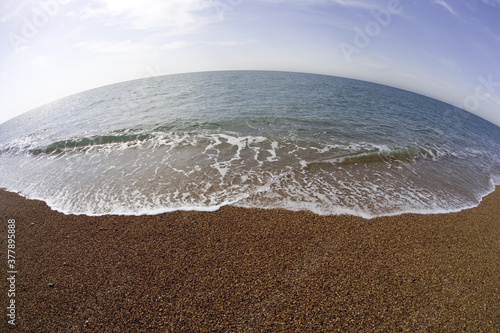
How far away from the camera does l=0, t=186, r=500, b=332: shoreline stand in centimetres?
445

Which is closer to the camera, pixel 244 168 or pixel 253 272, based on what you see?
pixel 253 272

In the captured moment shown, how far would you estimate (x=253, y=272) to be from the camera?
17.8ft

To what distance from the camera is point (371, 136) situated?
59.1 feet

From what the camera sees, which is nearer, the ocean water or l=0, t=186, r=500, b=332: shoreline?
l=0, t=186, r=500, b=332: shoreline

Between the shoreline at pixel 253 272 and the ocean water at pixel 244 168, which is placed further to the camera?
the ocean water at pixel 244 168

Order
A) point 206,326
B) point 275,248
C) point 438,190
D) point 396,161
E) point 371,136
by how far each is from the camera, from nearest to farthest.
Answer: point 206,326, point 275,248, point 438,190, point 396,161, point 371,136

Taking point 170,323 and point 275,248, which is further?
point 275,248

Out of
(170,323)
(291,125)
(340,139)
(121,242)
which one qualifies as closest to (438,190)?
(340,139)

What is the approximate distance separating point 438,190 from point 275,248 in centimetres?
1038

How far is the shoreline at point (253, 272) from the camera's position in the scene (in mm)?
4449

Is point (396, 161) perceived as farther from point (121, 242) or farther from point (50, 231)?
point (50, 231)

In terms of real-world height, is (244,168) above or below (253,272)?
below

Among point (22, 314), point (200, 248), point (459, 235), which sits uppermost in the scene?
point (459, 235)

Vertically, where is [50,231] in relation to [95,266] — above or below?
below
